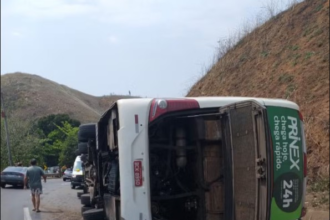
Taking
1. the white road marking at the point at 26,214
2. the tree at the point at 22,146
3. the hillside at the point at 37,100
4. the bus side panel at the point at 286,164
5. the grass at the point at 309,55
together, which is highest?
the hillside at the point at 37,100

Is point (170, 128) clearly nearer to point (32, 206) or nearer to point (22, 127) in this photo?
point (32, 206)

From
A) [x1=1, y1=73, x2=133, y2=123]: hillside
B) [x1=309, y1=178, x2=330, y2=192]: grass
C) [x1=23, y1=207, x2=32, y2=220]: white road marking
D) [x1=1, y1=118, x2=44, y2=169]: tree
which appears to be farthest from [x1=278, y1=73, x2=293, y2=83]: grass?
[x1=1, y1=73, x2=133, y2=123]: hillside

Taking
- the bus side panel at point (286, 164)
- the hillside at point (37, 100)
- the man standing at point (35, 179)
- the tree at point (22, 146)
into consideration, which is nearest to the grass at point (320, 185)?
the bus side panel at point (286, 164)

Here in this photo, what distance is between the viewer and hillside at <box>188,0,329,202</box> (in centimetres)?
1289

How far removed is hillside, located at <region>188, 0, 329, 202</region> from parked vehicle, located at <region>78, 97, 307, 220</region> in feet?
14.5

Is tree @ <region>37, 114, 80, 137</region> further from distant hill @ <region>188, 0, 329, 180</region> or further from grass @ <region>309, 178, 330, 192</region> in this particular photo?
grass @ <region>309, 178, 330, 192</region>

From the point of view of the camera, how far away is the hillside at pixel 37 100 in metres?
52.0

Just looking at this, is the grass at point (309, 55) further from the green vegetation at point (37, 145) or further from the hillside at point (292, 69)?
the green vegetation at point (37, 145)

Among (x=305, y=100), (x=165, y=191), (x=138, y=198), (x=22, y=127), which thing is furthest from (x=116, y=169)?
(x=22, y=127)

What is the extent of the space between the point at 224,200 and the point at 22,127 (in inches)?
1297

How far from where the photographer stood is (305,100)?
46.2ft

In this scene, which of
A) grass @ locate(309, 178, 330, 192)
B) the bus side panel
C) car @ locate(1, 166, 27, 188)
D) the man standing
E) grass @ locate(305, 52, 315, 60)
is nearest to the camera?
the bus side panel

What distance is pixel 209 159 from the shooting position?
24.6 feet

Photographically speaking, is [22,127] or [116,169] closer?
[116,169]
